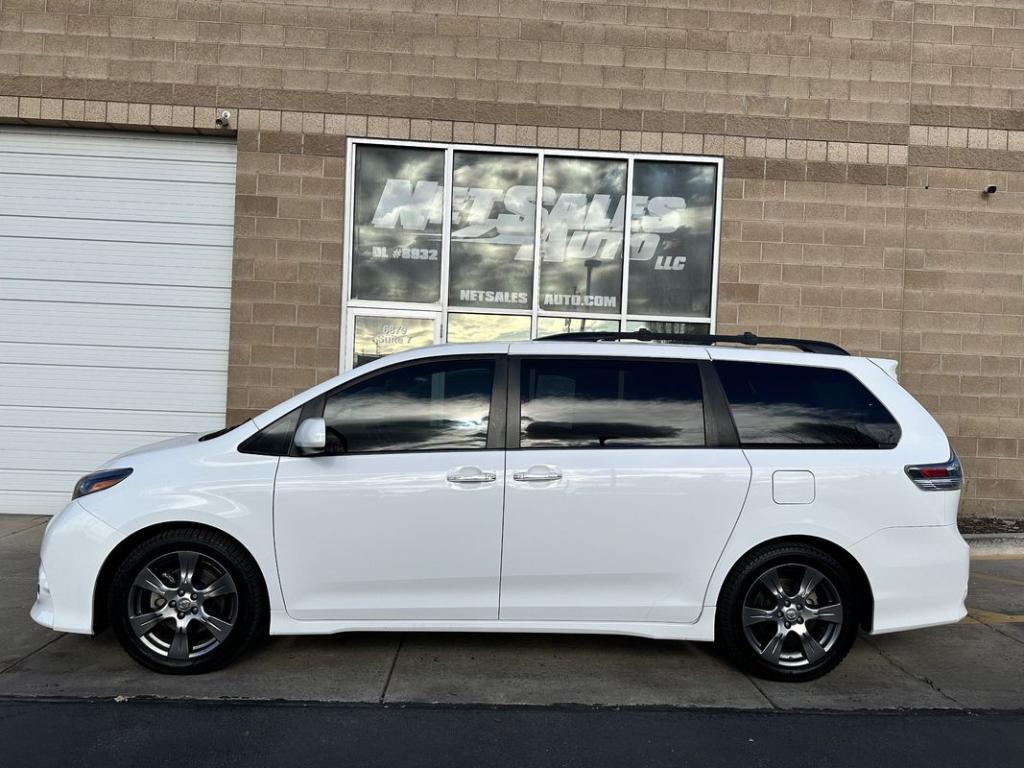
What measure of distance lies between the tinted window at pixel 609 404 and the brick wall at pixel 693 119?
→ 15.7 ft

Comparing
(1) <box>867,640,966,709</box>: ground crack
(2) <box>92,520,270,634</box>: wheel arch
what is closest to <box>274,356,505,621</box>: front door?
(2) <box>92,520,270,634</box>: wheel arch

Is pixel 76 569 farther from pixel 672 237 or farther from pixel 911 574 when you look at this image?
pixel 672 237

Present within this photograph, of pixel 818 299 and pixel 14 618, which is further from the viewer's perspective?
pixel 818 299

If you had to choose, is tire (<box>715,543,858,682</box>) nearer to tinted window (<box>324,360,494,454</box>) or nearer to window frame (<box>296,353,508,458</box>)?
window frame (<box>296,353,508,458</box>)

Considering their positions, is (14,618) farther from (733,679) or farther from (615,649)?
(733,679)

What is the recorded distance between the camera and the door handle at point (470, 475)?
14.6 ft

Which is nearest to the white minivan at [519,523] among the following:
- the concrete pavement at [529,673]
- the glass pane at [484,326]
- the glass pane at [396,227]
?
the concrete pavement at [529,673]

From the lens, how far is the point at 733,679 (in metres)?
4.66

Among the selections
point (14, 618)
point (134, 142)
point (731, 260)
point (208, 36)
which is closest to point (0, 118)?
point (134, 142)

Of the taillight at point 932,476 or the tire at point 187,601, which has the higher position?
the taillight at point 932,476

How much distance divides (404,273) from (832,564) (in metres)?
5.83

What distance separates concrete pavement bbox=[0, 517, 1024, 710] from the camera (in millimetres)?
4348

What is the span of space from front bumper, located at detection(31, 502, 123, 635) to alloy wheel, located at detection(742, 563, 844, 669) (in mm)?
3378

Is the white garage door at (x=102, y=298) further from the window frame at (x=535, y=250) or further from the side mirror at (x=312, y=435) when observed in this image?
the side mirror at (x=312, y=435)
